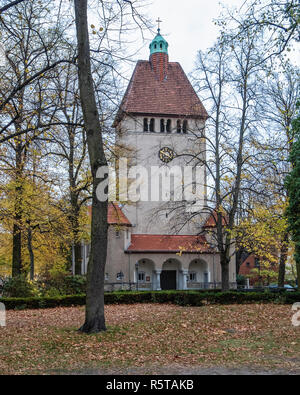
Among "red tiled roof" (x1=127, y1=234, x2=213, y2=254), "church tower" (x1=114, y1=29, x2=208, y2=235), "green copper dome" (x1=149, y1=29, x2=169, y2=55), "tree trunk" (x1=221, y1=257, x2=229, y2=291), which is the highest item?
"green copper dome" (x1=149, y1=29, x2=169, y2=55)

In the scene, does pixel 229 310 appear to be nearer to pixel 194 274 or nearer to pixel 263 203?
pixel 263 203

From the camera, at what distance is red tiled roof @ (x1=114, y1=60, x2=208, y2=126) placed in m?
38.8

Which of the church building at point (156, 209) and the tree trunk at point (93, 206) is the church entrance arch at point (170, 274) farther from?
the tree trunk at point (93, 206)

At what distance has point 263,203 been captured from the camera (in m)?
21.3

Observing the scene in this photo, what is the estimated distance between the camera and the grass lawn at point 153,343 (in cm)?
827

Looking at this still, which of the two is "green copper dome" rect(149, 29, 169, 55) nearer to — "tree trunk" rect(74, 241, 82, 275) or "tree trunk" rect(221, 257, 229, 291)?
"tree trunk" rect(74, 241, 82, 275)

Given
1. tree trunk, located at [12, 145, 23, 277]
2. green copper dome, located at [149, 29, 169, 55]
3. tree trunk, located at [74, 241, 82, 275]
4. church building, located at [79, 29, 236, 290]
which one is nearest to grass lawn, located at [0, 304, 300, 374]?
tree trunk, located at [12, 145, 23, 277]

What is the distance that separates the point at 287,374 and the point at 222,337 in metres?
4.05

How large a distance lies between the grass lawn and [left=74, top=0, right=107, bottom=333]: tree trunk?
2.03 feet

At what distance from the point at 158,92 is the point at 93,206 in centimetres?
3037

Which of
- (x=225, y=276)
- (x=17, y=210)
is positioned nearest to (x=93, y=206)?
(x=17, y=210)

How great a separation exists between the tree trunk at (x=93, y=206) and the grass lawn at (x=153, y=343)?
62cm
